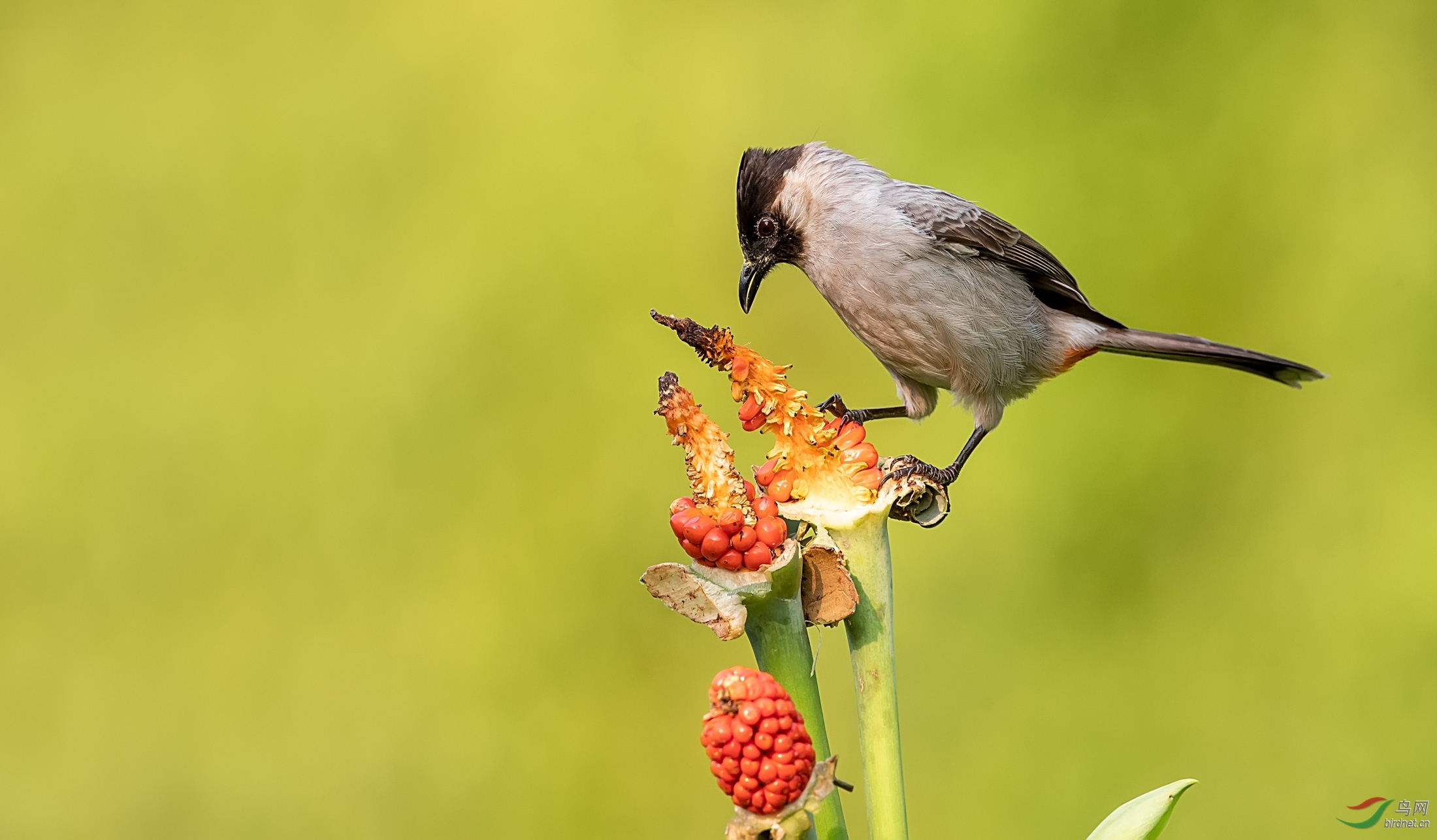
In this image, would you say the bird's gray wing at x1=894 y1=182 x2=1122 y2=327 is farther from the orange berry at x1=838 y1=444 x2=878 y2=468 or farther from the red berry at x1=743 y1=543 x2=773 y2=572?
the red berry at x1=743 y1=543 x2=773 y2=572

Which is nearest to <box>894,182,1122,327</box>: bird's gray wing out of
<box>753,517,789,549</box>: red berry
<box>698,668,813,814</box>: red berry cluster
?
<box>753,517,789,549</box>: red berry

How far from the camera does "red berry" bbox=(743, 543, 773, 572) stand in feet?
3.00

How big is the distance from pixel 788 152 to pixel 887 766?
116cm

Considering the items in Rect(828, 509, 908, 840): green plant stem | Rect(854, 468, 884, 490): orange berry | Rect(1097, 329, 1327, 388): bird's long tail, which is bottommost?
Rect(828, 509, 908, 840): green plant stem

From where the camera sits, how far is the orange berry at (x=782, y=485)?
1065mm

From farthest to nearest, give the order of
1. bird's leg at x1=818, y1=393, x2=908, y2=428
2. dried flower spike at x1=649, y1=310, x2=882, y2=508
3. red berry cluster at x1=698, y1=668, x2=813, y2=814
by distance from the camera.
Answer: bird's leg at x1=818, y1=393, x2=908, y2=428
dried flower spike at x1=649, y1=310, x2=882, y2=508
red berry cluster at x1=698, y1=668, x2=813, y2=814

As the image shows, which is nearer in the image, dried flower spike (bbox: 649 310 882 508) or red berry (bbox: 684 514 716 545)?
red berry (bbox: 684 514 716 545)

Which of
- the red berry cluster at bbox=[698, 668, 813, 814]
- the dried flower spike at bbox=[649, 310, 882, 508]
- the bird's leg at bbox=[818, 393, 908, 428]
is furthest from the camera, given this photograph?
the bird's leg at bbox=[818, 393, 908, 428]

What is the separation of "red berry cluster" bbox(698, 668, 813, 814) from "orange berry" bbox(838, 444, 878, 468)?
1.02 ft

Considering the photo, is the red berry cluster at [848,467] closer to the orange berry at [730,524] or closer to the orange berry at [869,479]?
the orange berry at [869,479]

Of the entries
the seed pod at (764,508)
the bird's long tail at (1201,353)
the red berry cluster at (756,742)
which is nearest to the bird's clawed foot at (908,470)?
the seed pod at (764,508)

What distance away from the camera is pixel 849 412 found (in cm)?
175

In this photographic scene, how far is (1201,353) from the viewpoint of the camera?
5.89 ft

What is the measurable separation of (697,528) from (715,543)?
0.02 metres
